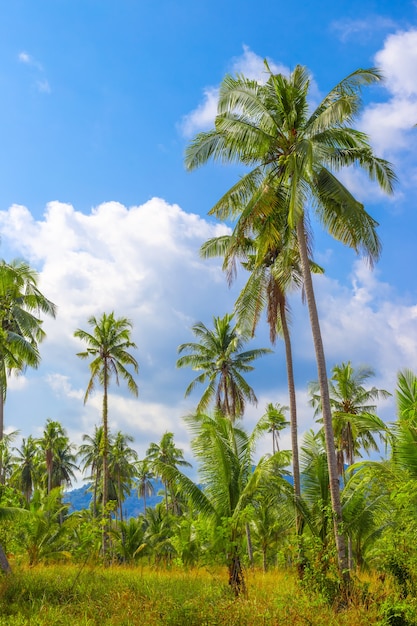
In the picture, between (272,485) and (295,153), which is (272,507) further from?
(295,153)

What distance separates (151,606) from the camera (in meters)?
11.4

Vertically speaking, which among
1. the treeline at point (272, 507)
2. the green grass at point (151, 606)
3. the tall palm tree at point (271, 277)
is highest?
the tall palm tree at point (271, 277)

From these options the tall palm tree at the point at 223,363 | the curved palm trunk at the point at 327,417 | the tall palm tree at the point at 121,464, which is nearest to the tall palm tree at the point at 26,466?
the tall palm tree at the point at 121,464

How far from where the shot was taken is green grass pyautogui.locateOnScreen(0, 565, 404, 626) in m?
10.1

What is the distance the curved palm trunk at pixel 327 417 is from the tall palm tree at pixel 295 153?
0.03 metres

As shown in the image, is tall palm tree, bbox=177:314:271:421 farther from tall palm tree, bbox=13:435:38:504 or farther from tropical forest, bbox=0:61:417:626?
tall palm tree, bbox=13:435:38:504

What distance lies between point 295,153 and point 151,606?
456 inches

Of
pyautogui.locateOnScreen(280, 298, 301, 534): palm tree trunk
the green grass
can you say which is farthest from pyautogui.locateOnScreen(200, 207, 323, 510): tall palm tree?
the green grass

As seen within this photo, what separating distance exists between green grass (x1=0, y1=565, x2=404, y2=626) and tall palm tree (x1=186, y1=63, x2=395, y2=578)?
15.8 feet

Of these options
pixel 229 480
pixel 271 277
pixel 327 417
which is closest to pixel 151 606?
pixel 229 480

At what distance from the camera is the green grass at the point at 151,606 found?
10.1 metres

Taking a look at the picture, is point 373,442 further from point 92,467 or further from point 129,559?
point 92,467

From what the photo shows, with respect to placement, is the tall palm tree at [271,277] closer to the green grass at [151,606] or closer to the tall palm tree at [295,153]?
the tall palm tree at [295,153]

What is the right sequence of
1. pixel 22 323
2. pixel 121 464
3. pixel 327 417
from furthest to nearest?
pixel 121 464
pixel 22 323
pixel 327 417
